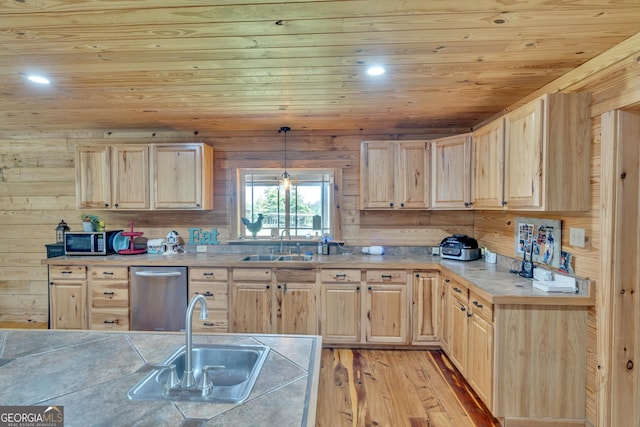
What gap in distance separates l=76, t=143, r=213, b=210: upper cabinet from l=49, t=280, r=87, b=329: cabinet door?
0.88m

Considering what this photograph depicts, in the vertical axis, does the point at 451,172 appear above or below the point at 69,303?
above

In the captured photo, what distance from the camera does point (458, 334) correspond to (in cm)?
269

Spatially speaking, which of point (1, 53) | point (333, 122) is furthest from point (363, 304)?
point (1, 53)

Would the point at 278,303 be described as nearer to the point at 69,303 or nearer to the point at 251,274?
the point at 251,274

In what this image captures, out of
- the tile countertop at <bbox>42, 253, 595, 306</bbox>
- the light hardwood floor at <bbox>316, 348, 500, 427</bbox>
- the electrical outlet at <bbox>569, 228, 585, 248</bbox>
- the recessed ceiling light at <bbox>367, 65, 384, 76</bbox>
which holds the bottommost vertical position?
the light hardwood floor at <bbox>316, 348, 500, 427</bbox>

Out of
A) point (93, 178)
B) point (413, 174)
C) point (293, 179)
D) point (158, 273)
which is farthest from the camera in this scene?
point (293, 179)

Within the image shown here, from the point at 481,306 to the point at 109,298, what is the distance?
138 inches

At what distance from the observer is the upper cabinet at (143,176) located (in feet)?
11.4

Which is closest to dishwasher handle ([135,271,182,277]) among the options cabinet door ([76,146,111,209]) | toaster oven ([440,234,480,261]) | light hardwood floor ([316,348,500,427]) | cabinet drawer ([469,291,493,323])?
cabinet door ([76,146,111,209])

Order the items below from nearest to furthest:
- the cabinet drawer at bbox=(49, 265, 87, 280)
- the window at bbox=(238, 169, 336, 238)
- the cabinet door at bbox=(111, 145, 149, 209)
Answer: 1. the cabinet drawer at bbox=(49, 265, 87, 280)
2. the cabinet door at bbox=(111, 145, 149, 209)
3. the window at bbox=(238, 169, 336, 238)

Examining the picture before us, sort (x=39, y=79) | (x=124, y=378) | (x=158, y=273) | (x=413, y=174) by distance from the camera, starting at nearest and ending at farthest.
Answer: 1. (x=124, y=378)
2. (x=39, y=79)
3. (x=158, y=273)
4. (x=413, y=174)

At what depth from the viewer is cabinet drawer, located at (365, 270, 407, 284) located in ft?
10.4

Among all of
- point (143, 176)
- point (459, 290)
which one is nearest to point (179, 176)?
point (143, 176)

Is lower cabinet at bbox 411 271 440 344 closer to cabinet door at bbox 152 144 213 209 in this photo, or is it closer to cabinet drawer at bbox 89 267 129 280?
cabinet door at bbox 152 144 213 209
